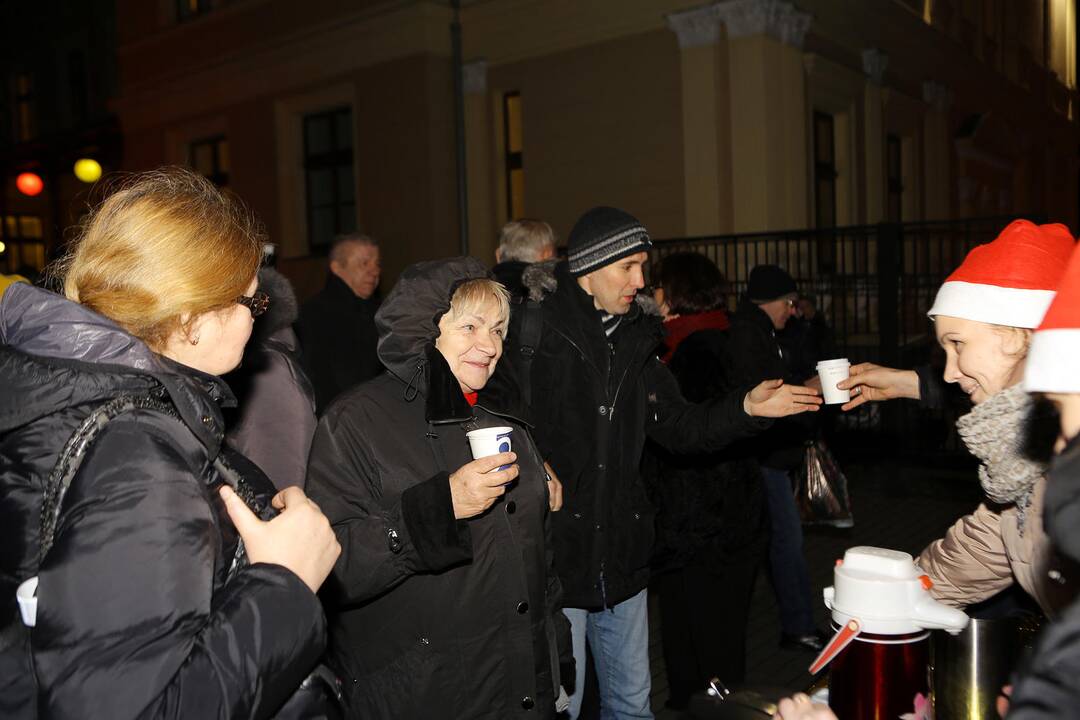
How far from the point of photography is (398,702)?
264cm

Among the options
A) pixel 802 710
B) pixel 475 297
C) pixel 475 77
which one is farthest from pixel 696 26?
pixel 802 710

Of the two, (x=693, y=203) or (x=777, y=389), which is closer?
(x=777, y=389)

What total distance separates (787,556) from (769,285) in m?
1.58

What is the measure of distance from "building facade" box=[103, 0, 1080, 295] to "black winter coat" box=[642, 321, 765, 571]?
8977 mm

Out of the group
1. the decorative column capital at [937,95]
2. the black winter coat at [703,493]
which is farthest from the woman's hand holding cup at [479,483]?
the decorative column capital at [937,95]

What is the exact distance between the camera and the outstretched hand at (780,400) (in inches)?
137

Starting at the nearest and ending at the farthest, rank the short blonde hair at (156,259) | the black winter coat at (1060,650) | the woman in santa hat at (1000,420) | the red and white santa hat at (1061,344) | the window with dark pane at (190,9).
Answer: the black winter coat at (1060,650)
the red and white santa hat at (1061,344)
the short blonde hair at (156,259)
the woman in santa hat at (1000,420)
the window with dark pane at (190,9)

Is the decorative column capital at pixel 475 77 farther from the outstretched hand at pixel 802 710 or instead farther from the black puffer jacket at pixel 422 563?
the outstretched hand at pixel 802 710

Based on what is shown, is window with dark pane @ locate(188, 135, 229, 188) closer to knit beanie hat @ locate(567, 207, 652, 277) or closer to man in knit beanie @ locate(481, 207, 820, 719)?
knit beanie hat @ locate(567, 207, 652, 277)

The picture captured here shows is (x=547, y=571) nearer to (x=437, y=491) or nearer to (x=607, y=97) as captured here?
(x=437, y=491)

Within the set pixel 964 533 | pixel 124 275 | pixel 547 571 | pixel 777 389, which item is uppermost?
pixel 124 275

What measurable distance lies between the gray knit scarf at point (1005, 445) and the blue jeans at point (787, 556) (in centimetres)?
314

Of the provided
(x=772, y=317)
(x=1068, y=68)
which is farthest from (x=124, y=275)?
(x=1068, y=68)

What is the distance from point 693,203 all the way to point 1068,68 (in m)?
23.9
